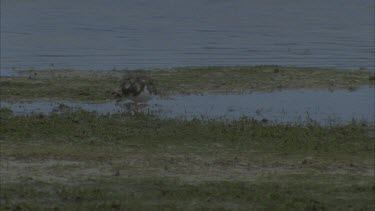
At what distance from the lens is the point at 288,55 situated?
25672 mm

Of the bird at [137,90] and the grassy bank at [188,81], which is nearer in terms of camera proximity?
the bird at [137,90]

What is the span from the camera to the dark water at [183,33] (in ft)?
80.3

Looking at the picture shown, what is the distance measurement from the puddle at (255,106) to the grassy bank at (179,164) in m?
0.92

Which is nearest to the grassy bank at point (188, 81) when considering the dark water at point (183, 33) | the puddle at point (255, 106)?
the puddle at point (255, 106)

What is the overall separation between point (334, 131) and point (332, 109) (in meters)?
2.48

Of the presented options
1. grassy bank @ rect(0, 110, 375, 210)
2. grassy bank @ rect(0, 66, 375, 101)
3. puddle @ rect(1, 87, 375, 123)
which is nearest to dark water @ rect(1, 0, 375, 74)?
grassy bank @ rect(0, 66, 375, 101)

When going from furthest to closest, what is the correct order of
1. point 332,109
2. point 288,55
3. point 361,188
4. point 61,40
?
point 61,40
point 288,55
point 332,109
point 361,188

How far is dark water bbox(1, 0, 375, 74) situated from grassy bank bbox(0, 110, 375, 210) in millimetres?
8491

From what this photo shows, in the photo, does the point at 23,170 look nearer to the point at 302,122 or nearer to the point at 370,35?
the point at 302,122

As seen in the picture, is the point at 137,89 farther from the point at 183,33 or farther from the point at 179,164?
the point at 183,33

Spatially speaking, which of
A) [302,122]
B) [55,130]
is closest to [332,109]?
[302,122]

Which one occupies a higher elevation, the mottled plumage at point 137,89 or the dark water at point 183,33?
the dark water at point 183,33

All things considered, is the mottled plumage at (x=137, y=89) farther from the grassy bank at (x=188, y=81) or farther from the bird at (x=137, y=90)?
the grassy bank at (x=188, y=81)

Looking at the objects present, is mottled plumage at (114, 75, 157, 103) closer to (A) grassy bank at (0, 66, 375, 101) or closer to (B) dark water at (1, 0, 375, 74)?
(A) grassy bank at (0, 66, 375, 101)
